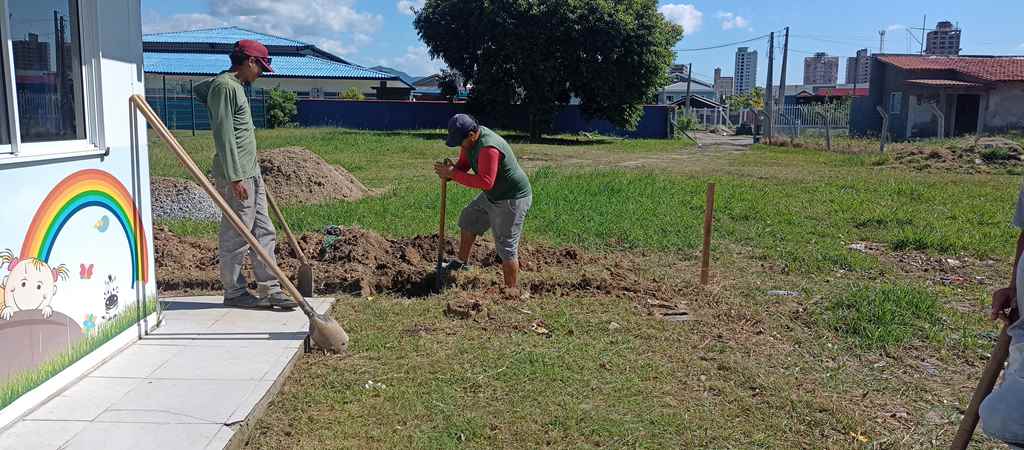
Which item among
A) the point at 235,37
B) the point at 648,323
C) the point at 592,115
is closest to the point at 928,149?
the point at 592,115

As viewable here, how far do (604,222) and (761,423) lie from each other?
561 cm

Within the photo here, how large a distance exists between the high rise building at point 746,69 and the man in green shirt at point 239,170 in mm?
126672

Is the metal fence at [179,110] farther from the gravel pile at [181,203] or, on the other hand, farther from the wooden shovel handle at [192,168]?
the wooden shovel handle at [192,168]

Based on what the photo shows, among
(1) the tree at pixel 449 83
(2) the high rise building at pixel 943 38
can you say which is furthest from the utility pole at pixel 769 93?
(2) the high rise building at pixel 943 38

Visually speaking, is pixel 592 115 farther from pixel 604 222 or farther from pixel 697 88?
pixel 697 88

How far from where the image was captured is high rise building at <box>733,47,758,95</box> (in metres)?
126

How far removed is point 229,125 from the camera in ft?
15.8

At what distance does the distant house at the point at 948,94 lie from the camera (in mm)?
35125

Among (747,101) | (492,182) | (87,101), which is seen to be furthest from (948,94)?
(87,101)

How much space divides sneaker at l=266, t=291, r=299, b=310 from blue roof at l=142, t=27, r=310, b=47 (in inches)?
1799

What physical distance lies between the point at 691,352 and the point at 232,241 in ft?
10.4

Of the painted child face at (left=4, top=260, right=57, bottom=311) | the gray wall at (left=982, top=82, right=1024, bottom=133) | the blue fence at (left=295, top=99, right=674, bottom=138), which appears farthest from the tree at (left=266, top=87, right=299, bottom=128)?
the gray wall at (left=982, top=82, right=1024, bottom=133)

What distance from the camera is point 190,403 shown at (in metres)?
3.70

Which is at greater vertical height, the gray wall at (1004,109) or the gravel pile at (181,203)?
the gray wall at (1004,109)
